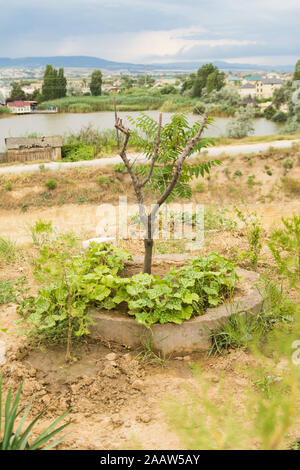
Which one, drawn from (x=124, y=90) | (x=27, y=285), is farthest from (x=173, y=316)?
(x=124, y=90)

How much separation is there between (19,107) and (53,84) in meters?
1.41

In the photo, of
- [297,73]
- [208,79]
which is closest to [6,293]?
[208,79]

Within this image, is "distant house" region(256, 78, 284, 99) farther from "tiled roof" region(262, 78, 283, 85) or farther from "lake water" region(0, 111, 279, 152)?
"lake water" region(0, 111, 279, 152)

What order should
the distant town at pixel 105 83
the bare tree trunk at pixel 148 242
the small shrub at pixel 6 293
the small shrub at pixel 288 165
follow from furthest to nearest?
the distant town at pixel 105 83 → the small shrub at pixel 288 165 → the small shrub at pixel 6 293 → the bare tree trunk at pixel 148 242

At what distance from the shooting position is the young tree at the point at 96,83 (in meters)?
14.3

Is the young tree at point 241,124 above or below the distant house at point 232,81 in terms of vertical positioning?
below

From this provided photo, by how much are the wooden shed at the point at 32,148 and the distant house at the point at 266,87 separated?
10172 mm

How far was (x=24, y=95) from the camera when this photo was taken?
1353 centimetres

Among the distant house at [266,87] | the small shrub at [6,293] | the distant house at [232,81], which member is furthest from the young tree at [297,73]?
the small shrub at [6,293]

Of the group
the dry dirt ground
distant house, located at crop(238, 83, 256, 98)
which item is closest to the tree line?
distant house, located at crop(238, 83, 256, 98)

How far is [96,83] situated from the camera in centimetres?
1433

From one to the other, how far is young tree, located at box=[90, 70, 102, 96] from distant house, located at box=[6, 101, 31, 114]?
231 cm

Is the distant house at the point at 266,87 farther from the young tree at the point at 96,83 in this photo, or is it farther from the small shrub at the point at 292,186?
the small shrub at the point at 292,186

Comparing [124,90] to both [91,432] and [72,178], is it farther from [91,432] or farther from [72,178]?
[91,432]
